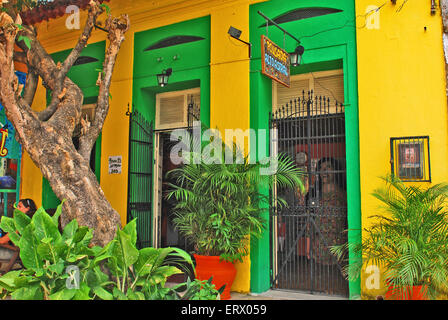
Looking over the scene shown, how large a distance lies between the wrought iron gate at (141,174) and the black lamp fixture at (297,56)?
9.81 feet

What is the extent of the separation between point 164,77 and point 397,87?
3.71 meters

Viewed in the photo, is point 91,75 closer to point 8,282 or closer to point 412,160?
point 412,160

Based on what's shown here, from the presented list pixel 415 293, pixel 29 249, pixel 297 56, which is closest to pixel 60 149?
pixel 29 249

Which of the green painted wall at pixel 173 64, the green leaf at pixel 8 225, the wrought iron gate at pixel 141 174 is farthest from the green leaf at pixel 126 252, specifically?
the wrought iron gate at pixel 141 174

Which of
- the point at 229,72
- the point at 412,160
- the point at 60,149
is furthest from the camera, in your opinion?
the point at 229,72

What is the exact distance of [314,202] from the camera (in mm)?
5582

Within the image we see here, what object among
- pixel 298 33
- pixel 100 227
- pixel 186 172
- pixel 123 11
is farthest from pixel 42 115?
pixel 298 33

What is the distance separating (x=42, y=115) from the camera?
556cm

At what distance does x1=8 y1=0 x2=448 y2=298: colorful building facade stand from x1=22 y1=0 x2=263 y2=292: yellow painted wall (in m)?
0.02

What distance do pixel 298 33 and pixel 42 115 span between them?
3850 millimetres

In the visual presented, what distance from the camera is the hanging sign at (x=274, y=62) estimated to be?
4.79 meters

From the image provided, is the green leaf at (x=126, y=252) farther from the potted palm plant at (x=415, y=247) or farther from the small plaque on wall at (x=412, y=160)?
the small plaque on wall at (x=412, y=160)
